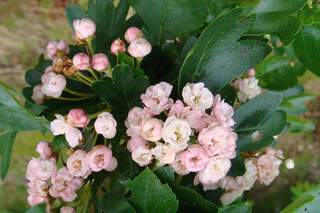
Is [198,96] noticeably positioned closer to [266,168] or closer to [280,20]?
[280,20]

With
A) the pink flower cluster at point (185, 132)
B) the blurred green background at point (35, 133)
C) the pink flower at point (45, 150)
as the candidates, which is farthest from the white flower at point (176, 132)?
the blurred green background at point (35, 133)

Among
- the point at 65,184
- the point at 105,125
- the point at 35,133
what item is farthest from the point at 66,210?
the point at 35,133

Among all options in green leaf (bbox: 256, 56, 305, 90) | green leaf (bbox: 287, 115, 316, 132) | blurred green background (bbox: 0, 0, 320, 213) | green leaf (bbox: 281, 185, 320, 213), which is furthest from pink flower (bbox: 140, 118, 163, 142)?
blurred green background (bbox: 0, 0, 320, 213)

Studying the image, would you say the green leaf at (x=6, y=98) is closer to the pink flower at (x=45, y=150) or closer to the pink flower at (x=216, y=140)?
the pink flower at (x=45, y=150)

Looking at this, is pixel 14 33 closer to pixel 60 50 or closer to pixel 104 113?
pixel 60 50

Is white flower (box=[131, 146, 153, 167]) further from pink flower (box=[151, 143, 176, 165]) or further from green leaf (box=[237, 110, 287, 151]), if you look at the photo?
green leaf (box=[237, 110, 287, 151])

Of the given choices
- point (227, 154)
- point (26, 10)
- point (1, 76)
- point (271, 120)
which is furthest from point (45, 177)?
point (26, 10)
